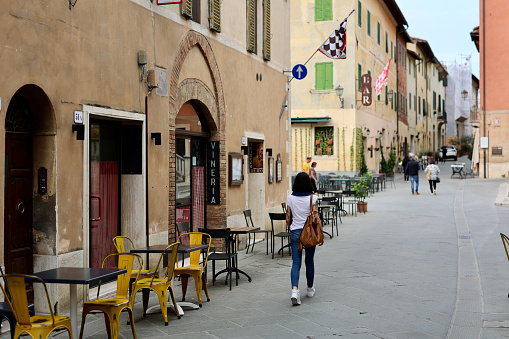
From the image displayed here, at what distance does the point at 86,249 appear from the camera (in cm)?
796

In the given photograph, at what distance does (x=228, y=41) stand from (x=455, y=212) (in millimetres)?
10533

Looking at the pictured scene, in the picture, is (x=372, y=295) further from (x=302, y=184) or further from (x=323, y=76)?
(x=323, y=76)

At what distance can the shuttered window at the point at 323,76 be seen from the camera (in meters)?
31.4

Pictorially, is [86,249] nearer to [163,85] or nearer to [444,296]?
[163,85]

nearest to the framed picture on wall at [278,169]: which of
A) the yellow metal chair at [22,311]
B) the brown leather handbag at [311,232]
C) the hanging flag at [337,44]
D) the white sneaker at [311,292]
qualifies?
the hanging flag at [337,44]

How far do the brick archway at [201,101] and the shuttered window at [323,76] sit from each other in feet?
64.7

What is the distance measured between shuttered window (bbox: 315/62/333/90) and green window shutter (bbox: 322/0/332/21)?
7.26ft

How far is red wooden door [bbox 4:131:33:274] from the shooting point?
7078 millimetres

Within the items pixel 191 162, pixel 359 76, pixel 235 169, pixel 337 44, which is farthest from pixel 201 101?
pixel 359 76

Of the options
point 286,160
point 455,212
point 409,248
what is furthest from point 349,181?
point 409,248

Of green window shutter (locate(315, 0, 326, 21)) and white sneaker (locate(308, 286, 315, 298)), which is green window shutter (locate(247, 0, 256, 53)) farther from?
green window shutter (locate(315, 0, 326, 21))

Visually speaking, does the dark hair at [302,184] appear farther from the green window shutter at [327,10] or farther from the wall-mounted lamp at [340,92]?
the green window shutter at [327,10]

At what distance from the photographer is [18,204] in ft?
23.8

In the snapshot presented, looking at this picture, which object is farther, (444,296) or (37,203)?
(444,296)
